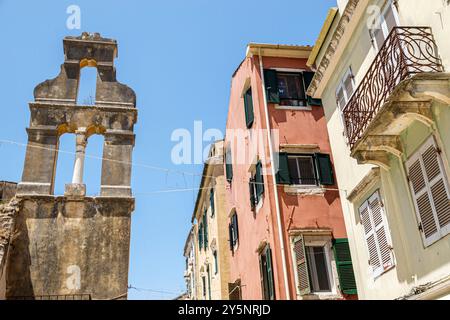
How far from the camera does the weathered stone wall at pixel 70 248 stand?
12633 mm

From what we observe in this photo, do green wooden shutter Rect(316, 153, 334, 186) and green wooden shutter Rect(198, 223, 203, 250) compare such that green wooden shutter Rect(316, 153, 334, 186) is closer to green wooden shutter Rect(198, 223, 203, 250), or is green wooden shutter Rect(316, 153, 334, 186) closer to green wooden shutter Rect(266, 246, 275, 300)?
green wooden shutter Rect(266, 246, 275, 300)

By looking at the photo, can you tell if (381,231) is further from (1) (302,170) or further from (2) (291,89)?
(2) (291,89)

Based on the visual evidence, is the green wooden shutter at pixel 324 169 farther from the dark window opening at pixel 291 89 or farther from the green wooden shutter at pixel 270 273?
the green wooden shutter at pixel 270 273

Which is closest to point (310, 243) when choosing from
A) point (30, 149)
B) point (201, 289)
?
point (30, 149)

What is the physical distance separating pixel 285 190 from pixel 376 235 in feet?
14.7

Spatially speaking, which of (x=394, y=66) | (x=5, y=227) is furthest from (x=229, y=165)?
(x=394, y=66)

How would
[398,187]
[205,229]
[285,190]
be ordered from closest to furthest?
[398,187] → [285,190] → [205,229]

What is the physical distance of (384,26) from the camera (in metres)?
8.92

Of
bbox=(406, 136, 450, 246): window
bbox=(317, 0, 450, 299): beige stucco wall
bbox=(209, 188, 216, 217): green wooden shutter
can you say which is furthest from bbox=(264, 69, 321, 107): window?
bbox=(209, 188, 216, 217): green wooden shutter

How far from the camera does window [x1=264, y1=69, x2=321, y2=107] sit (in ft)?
48.9

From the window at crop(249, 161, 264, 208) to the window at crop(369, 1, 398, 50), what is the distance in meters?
5.99

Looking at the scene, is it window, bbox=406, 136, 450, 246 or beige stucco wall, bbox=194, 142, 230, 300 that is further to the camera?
beige stucco wall, bbox=194, 142, 230, 300

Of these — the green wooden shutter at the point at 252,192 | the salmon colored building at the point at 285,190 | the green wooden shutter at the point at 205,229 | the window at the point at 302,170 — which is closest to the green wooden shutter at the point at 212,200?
the green wooden shutter at the point at 205,229

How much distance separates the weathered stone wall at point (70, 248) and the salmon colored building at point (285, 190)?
424 centimetres
